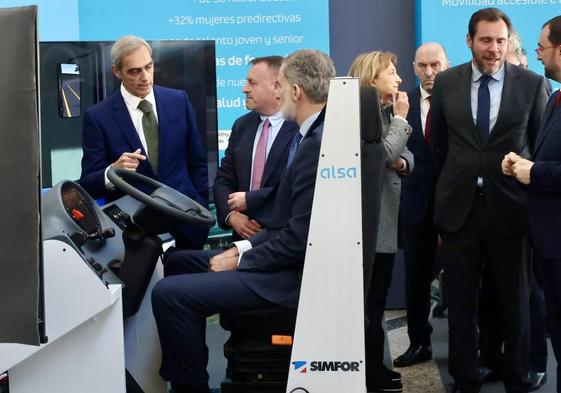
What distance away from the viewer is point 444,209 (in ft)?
13.4

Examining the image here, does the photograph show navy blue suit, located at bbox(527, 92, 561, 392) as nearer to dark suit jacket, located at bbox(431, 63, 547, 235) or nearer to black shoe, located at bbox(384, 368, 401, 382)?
dark suit jacket, located at bbox(431, 63, 547, 235)

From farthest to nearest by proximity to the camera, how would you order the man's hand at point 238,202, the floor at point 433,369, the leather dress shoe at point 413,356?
the leather dress shoe at point 413,356 < the floor at point 433,369 < the man's hand at point 238,202

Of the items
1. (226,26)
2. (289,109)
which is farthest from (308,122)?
(226,26)

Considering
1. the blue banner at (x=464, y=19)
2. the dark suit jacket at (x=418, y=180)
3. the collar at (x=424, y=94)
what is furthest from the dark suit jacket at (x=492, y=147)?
the blue banner at (x=464, y=19)

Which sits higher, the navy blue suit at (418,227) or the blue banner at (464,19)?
the blue banner at (464,19)

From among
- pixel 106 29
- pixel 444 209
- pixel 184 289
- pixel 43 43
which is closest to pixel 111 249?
pixel 184 289

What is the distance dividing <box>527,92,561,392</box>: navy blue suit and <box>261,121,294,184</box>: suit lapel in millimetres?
1205

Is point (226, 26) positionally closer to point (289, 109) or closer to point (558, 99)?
point (289, 109)

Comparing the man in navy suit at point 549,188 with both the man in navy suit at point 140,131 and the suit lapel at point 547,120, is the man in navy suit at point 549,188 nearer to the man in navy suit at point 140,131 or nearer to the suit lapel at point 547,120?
the suit lapel at point 547,120

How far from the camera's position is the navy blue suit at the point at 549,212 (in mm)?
3477

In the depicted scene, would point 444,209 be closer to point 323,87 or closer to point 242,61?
point 323,87

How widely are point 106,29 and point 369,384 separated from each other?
109 inches

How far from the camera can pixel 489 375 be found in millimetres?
4465

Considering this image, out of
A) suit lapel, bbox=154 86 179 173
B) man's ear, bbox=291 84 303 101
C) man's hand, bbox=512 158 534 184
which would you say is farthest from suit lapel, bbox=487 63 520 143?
suit lapel, bbox=154 86 179 173
